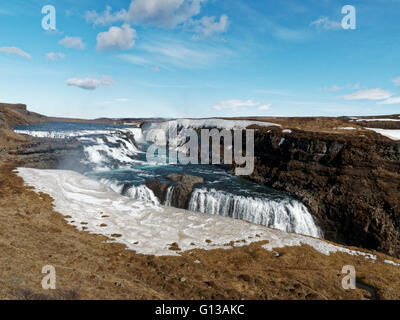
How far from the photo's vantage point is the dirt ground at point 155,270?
33.3 ft

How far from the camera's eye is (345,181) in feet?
105

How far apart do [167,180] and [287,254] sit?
829 inches

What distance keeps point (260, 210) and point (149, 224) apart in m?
13.4

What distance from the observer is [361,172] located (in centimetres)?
3216
